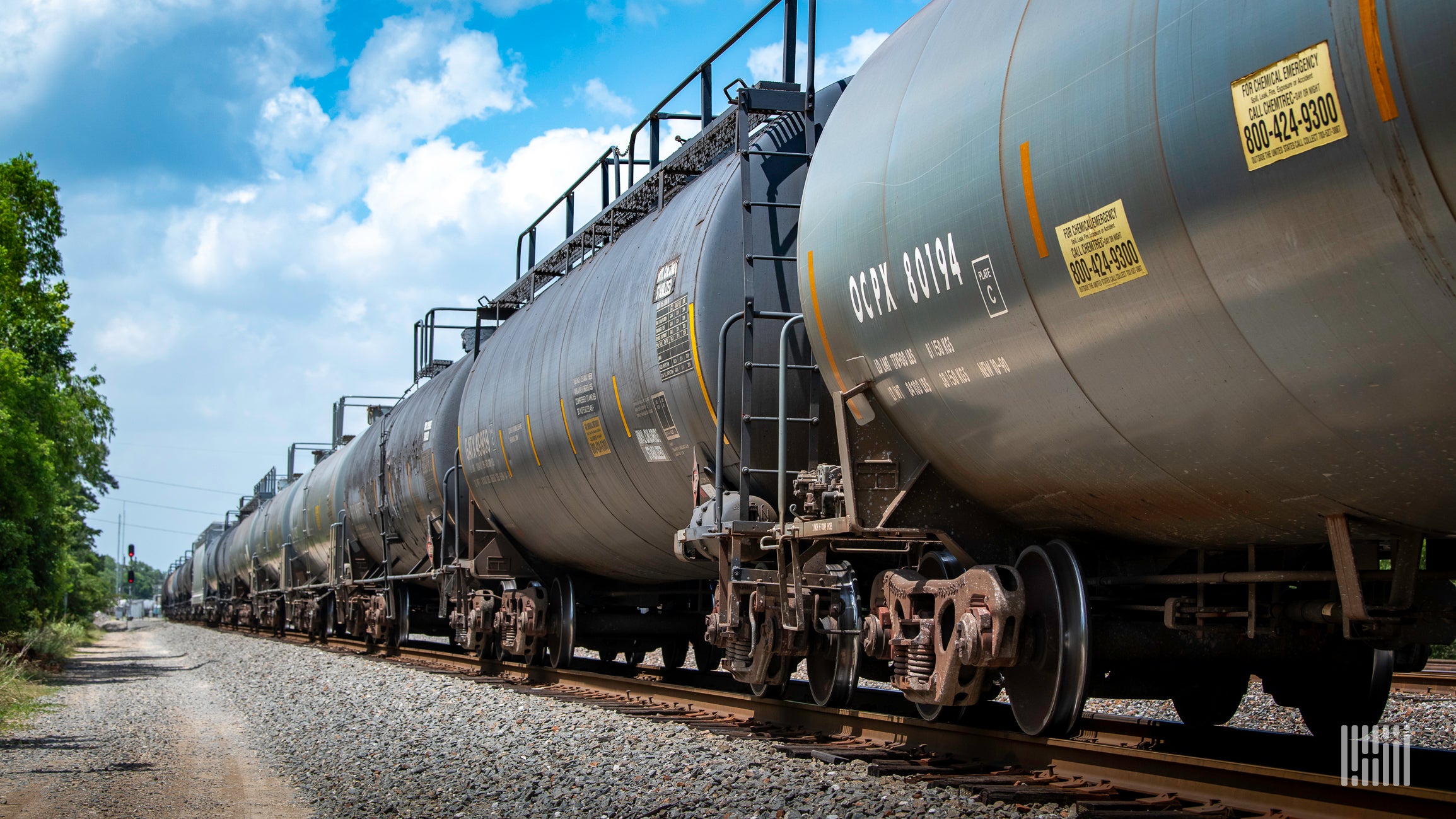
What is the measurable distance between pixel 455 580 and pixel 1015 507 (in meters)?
9.87

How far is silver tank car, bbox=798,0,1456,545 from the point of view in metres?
3.26

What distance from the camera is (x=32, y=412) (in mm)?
18062

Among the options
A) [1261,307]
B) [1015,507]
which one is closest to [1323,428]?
[1261,307]

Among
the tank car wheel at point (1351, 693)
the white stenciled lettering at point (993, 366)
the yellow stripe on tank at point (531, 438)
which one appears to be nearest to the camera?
the white stenciled lettering at point (993, 366)

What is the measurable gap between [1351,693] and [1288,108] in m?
4.14

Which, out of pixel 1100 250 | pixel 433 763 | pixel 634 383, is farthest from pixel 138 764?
pixel 1100 250

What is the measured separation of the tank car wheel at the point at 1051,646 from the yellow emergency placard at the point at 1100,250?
5.74ft

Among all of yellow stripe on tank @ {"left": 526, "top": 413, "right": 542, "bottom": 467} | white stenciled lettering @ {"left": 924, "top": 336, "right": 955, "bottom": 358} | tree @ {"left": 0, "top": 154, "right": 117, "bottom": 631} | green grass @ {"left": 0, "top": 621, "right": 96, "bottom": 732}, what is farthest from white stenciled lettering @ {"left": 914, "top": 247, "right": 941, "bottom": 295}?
tree @ {"left": 0, "top": 154, "right": 117, "bottom": 631}

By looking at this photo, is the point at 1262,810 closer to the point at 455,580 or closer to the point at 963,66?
the point at 963,66

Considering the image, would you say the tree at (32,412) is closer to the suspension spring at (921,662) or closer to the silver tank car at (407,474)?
the silver tank car at (407,474)

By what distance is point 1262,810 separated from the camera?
456 cm

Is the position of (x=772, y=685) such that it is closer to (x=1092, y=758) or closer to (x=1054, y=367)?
(x=1092, y=758)

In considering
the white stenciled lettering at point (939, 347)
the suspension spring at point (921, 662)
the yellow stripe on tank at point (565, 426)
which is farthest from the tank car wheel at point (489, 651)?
the white stenciled lettering at point (939, 347)

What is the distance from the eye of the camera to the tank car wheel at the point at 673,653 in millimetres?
13039
